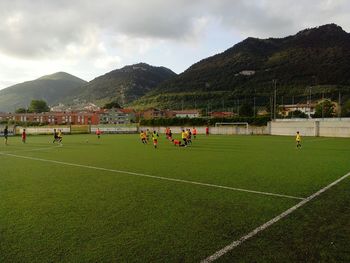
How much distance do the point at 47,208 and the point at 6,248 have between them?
253cm

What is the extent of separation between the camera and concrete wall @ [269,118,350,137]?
43.1 m

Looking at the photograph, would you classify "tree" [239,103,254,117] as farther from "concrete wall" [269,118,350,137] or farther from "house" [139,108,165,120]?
"concrete wall" [269,118,350,137]

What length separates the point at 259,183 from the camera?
1102 cm

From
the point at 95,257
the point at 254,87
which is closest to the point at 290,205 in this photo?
the point at 95,257

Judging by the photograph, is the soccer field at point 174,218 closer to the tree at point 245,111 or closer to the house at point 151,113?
the tree at point 245,111

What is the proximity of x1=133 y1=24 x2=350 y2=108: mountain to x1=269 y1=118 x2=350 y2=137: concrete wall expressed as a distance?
79288mm

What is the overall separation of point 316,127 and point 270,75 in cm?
12213

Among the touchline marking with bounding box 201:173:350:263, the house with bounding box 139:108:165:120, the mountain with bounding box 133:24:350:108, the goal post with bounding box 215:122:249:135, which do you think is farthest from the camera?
the mountain with bounding box 133:24:350:108

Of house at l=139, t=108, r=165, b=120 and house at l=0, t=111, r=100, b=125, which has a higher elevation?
house at l=139, t=108, r=165, b=120

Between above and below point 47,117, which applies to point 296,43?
above

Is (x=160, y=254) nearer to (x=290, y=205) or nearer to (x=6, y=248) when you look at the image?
(x=6, y=248)

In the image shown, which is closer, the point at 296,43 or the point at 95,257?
the point at 95,257

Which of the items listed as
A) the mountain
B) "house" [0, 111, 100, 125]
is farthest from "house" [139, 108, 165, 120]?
the mountain

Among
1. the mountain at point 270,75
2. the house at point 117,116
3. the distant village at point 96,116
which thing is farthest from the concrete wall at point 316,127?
the house at point 117,116
